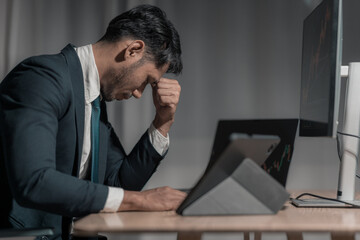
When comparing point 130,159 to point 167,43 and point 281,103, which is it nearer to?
point 167,43

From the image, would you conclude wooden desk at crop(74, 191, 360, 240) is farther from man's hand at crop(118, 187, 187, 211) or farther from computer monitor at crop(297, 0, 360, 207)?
computer monitor at crop(297, 0, 360, 207)

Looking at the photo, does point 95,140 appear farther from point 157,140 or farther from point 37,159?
point 37,159

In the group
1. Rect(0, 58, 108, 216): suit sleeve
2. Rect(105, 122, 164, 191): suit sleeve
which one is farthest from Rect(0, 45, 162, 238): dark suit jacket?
Rect(105, 122, 164, 191): suit sleeve

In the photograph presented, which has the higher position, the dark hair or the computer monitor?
the dark hair

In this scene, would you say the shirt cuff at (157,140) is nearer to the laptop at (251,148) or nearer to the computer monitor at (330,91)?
the laptop at (251,148)

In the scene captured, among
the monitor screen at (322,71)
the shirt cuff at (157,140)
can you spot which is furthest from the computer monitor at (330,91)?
the shirt cuff at (157,140)

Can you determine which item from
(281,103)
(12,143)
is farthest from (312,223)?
(281,103)

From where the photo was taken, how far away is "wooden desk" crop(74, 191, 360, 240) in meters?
0.77

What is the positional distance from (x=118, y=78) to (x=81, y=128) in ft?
0.96

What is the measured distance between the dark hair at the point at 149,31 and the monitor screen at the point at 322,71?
42 cm

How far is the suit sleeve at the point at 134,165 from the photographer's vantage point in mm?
1480

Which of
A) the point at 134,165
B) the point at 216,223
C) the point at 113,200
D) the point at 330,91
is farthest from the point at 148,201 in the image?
the point at 134,165

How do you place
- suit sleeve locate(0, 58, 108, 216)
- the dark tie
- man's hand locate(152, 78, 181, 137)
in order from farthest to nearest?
man's hand locate(152, 78, 181, 137) < the dark tie < suit sleeve locate(0, 58, 108, 216)

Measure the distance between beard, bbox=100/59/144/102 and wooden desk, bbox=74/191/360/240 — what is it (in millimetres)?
590
